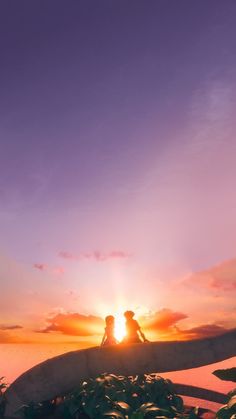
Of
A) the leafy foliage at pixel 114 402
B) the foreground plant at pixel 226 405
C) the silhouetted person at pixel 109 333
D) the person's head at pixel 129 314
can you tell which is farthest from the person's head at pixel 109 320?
the foreground plant at pixel 226 405

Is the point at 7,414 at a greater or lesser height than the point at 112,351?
lesser

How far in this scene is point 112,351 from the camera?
9.12 m

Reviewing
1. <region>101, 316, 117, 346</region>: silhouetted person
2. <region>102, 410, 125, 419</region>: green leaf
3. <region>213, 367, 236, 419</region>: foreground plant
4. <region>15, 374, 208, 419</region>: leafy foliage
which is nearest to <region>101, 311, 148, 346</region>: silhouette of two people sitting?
<region>101, 316, 117, 346</region>: silhouetted person

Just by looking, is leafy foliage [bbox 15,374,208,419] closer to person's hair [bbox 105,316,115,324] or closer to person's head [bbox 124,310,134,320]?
person's head [bbox 124,310,134,320]

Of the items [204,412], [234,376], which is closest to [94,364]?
[204,412]

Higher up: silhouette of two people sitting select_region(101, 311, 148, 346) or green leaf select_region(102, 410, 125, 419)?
silhouette of two people sitting select_region(101, 311, 148, 346)

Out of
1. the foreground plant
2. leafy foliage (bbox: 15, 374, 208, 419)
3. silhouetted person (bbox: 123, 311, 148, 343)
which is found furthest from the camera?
silhouetted person (bbox: 123, 311, 148, 343)

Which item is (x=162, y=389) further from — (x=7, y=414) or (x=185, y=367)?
(x=7, y=414)

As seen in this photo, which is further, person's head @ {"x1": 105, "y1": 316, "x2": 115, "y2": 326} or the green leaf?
person's head @ {"x1": 105, "y1": 316, "x2": 115, "y2": 326}

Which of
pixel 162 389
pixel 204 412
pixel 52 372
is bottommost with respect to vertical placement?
pixel 204 412

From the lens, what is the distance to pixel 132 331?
10.8 meters

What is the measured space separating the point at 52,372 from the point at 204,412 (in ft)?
12.7

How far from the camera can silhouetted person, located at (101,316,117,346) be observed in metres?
11.2

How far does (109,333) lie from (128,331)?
77 centimetres
